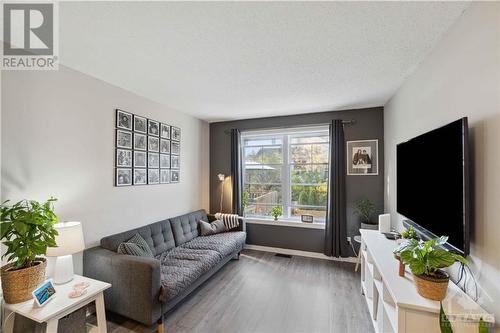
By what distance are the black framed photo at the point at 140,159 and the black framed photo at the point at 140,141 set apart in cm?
7

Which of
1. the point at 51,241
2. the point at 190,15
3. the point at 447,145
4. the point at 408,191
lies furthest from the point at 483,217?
the point at 51,241

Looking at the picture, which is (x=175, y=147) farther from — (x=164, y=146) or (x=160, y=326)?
(x=160, y=326)

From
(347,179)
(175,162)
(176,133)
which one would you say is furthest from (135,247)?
(347,179)

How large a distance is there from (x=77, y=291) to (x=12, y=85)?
1.77m

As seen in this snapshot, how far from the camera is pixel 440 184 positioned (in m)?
1.51

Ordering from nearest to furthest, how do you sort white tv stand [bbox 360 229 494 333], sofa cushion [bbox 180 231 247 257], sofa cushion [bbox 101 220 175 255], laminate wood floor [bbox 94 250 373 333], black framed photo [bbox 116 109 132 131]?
white tv stand [bbox 360 229 494 333] → laminate wood floor [bbox 94 250 373 333] → sofa cushion [bbox 101 220 175 255] → black framed photo [bbox 116 109 132 131] → sofa cushion [bbox 180 231 247 257]

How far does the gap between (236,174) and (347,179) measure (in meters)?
2.01

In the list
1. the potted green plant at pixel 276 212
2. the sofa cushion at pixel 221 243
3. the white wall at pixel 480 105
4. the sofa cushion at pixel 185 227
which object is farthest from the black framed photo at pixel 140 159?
the white wall at pixel 480 105

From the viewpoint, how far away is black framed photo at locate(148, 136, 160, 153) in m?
3.16

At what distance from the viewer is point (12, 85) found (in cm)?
182

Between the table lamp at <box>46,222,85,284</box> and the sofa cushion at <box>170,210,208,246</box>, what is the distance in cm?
147

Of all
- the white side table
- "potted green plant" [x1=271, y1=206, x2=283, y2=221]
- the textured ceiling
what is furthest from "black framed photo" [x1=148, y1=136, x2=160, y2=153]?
"potted green plant" [x1=271, y1=206, x2=283, y2=221]

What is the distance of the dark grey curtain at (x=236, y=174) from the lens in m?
4.27

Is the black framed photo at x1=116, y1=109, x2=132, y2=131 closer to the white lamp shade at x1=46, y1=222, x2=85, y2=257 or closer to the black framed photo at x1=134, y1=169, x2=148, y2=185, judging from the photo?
the black framed photo at x1=134, y1=169, x2=148, y2=185
